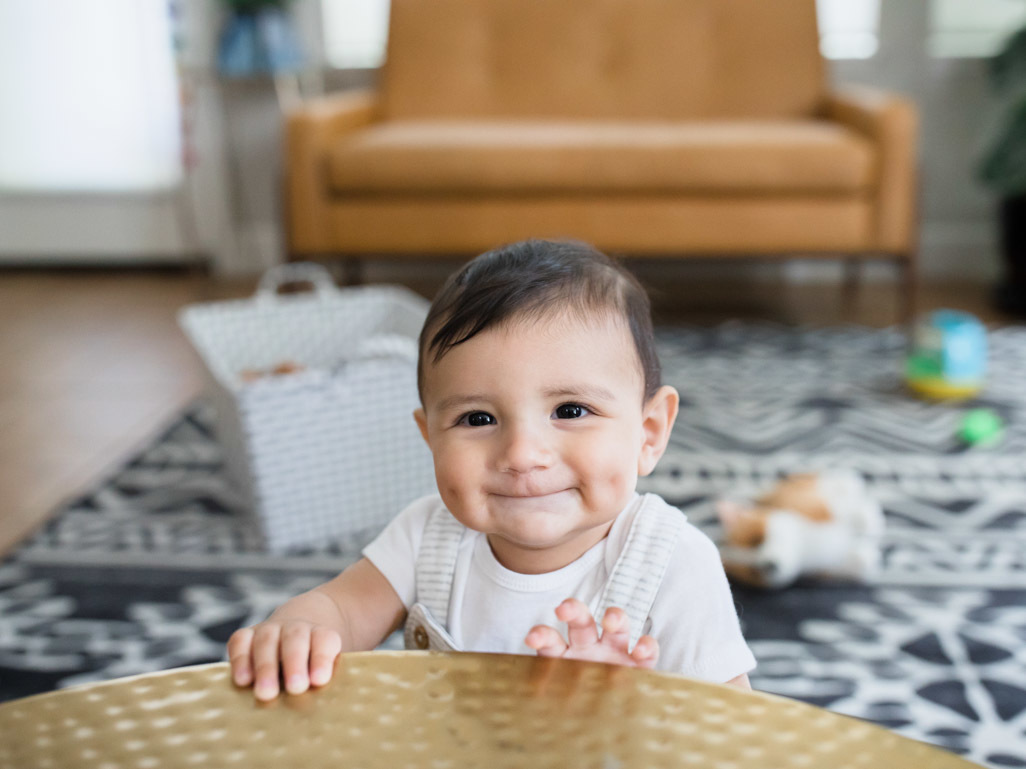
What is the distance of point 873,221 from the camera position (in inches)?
97.6

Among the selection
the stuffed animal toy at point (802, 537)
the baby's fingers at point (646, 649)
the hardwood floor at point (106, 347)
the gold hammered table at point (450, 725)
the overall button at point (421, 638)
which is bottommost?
the hardwood floor at point (106, 347)

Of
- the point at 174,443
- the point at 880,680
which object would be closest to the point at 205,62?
the point at 174,443

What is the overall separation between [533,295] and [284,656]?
0.26 meters

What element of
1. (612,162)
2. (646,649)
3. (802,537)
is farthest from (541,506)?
(612,162)

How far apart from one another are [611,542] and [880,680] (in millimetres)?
665

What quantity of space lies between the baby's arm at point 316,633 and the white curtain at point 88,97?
308 centimetres

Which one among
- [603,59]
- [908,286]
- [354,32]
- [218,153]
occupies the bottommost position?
[908,286]

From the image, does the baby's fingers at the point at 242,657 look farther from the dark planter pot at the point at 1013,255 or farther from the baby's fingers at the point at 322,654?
the dark planter pot at the point at 1013,255

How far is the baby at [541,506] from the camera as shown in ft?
1.95

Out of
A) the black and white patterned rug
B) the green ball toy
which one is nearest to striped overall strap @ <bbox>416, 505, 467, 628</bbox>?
the black and white patterned rug

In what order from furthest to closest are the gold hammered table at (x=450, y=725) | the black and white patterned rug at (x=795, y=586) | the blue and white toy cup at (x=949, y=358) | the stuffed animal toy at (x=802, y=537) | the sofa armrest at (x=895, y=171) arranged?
1. the sofa armrest at (x=895, y=171)
2. the blue and white toy cup at (x=949, y=358)
3. the stuffed animal toy at (x=802, y=537)
4. the black and white patterned rug at (x=795, y=586)
5. the gold hammered table at (x=450, y=725)

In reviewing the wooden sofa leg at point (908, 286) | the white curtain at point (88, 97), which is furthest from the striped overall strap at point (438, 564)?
the white curtain at point (88, 97)

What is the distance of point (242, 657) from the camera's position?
1.63 feet

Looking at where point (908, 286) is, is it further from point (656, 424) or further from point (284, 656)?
point (284, 656)
